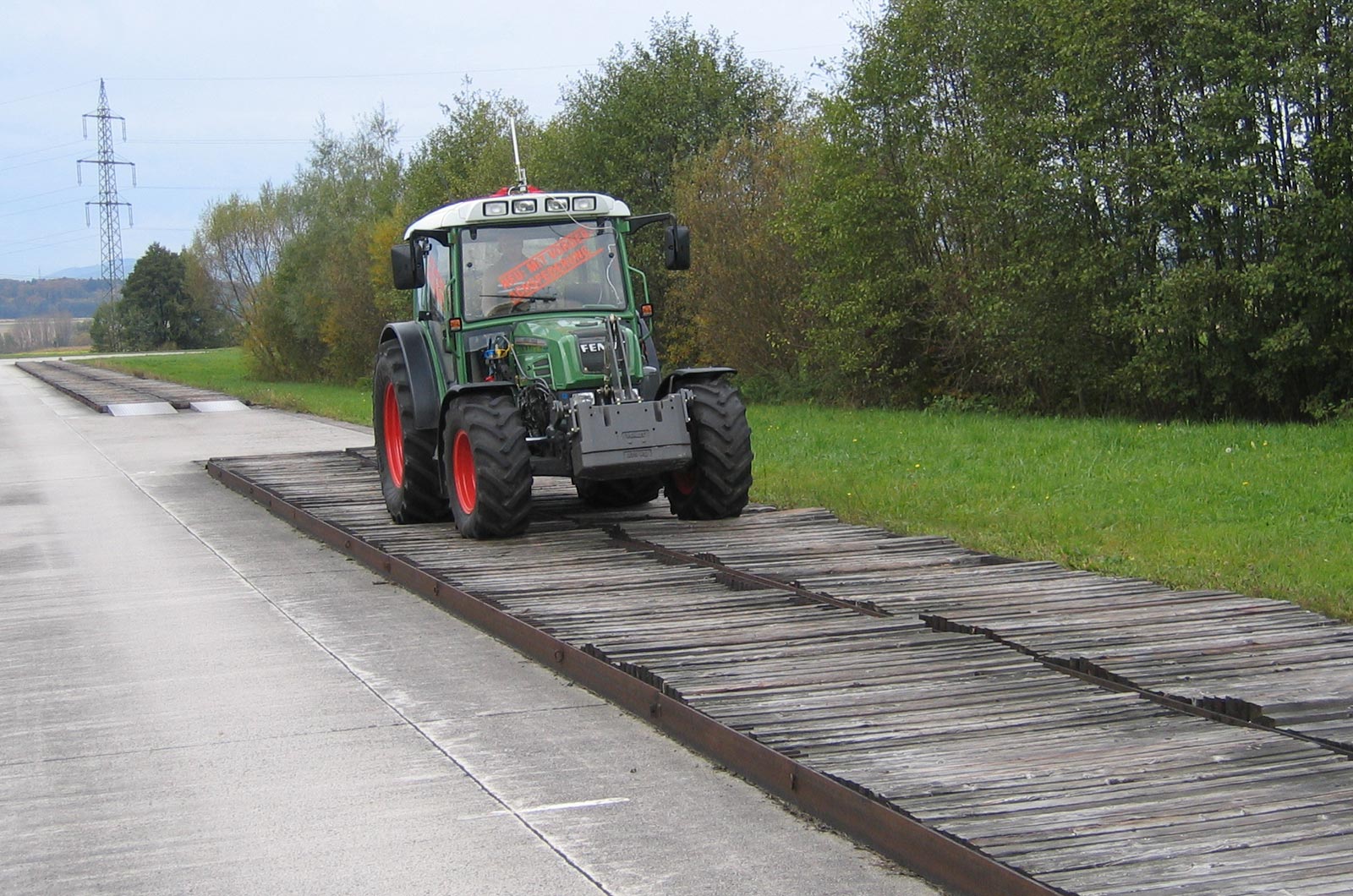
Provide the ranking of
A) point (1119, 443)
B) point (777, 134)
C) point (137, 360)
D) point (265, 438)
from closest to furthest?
1. point (1119, 443)
2. point (265, 438)
3. point (777, 134)
4. point (137, 360)

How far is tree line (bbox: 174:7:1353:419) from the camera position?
2134cm

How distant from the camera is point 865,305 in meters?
28.1

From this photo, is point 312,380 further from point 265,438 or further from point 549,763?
point 549,763

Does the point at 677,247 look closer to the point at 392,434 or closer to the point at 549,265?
the point at 549,265

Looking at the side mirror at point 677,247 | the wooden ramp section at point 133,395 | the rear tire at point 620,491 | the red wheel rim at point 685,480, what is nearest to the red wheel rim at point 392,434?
the rear tire at point 620,491

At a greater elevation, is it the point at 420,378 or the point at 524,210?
the point at 524,210

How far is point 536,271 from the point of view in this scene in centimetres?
1250

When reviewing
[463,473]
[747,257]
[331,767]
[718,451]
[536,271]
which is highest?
[747,257]

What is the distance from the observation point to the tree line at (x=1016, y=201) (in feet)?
70.0

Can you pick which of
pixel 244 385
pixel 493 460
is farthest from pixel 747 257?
pixel 244 385

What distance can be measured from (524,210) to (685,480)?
2.43 meters

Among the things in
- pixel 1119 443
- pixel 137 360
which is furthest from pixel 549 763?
pixel 137 360

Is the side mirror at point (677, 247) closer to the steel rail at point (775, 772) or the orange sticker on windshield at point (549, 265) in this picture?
the orange sticker on windshield at point (549, 265)

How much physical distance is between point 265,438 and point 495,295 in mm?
15275
